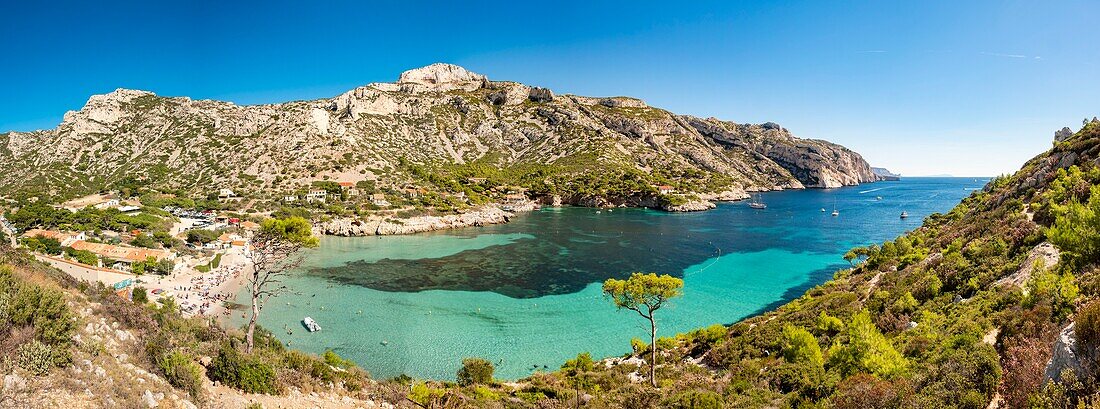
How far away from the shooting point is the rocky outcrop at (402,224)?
62375mm

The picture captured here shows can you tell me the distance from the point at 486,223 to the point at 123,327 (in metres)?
64.0

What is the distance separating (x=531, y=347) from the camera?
24750mm

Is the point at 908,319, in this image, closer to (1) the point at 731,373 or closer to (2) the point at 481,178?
(1) the point at 731,373

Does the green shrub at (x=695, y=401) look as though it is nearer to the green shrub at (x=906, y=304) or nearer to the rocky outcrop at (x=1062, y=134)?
the green shrub at (x=906, y=304)

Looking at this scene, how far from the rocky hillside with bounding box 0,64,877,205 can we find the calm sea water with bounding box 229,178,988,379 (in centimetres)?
3538

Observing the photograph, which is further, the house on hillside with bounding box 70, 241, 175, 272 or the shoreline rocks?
the shoreline rocks

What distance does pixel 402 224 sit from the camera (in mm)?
65438

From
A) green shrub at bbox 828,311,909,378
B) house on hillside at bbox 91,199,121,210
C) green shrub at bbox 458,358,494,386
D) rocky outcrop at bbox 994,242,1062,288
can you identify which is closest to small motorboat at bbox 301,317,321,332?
green shrub at bbox 458,358,494,386

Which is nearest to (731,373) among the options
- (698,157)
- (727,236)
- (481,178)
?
(727,236)

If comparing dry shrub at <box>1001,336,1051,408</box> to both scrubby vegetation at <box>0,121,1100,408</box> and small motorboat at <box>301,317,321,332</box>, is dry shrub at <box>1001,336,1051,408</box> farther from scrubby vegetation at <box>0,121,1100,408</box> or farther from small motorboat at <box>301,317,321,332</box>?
small motorboat at <box>301,317,321,332</box>

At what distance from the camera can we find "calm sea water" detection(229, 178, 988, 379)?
2475cm

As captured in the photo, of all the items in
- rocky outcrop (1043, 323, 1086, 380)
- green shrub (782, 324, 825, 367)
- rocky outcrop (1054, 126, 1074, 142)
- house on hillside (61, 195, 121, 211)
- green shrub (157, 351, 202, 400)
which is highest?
rocky outcrop (1054, 126, 1074, 142)

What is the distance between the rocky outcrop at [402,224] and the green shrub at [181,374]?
56639mm

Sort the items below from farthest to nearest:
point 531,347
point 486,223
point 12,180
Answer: point 12,180
point 486,223
point 531,347
